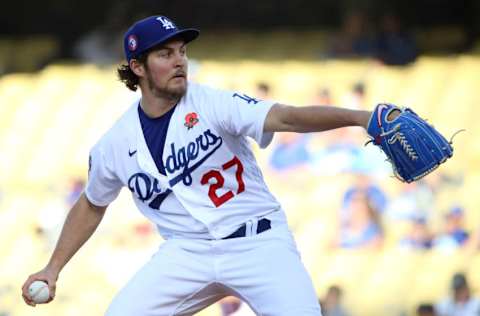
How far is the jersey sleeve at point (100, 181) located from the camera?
4.71 m

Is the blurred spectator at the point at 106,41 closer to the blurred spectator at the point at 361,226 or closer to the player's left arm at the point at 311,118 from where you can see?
the blurred spectator at the point at 361,226

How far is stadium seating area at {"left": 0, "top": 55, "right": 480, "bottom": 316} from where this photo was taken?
350 inches

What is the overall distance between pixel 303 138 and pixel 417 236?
145 cm

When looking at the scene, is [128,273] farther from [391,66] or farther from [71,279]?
[391,66]

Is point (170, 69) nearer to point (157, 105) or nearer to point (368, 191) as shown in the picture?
point (157, 105)

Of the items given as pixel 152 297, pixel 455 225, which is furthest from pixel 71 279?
pixel 152 297

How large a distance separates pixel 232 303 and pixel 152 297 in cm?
254

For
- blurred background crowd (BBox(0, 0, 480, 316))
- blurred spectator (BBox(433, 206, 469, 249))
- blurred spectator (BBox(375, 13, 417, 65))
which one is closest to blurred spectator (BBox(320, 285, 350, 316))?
blurred background crowd (BBox(0, 0, 480, 316))

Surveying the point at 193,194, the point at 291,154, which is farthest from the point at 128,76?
the point at 291,154

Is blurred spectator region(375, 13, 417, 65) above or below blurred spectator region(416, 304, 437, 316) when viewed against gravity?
above

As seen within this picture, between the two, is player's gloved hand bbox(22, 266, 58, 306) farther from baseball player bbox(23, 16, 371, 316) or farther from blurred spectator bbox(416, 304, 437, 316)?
blurred spectator bbox(416, 304, 437, 316)

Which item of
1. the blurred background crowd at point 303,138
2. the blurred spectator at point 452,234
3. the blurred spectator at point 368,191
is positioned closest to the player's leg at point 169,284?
the blurred background crowd at point 303,138

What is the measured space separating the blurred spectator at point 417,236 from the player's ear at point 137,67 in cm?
473

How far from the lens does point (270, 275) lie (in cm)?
438
